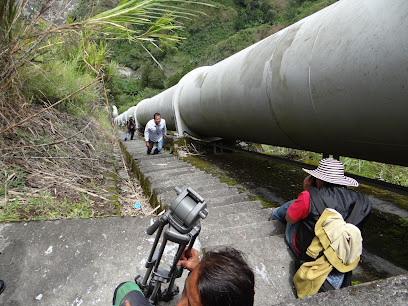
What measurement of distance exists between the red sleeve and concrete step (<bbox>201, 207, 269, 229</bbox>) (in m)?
0.63

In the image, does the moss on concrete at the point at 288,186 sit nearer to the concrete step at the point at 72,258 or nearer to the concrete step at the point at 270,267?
the concrete step at the point at 270,267

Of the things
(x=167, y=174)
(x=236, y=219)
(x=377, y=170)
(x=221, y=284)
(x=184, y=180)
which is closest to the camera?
(x=221, y=284)

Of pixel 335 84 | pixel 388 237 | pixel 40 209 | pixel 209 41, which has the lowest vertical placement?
pixel 40 209

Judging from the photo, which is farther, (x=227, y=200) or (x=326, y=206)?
(x=227, y=200)

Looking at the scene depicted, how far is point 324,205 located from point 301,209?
139 millimetres

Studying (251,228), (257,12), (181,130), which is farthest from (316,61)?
(257,12)

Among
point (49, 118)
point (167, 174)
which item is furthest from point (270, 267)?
point (49, 118)

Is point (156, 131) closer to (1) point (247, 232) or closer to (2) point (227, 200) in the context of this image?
(2) point (227, 200)

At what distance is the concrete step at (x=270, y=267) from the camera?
4.58 feet

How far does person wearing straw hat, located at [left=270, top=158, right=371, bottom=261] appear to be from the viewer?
148cm

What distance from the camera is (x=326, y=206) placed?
1.51m

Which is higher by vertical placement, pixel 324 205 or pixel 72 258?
pixel 324 205

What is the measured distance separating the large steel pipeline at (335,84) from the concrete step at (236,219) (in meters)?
0.83

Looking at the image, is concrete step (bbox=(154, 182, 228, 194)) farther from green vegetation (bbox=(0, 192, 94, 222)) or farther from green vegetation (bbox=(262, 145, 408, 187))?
green vegetation (bbox=(262, 145, 408, 187))
